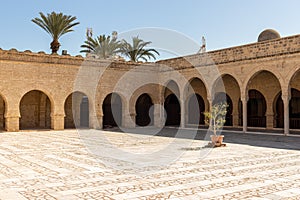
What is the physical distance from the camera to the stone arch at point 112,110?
71.9 ft

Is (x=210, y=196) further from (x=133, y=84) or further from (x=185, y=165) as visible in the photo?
(x=133, y=84)

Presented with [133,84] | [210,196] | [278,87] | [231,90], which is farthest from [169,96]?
[210,196]

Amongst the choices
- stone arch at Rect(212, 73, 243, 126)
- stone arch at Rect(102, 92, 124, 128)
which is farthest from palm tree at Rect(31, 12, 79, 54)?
stone arch at Rect(212, 73, 243, 126)

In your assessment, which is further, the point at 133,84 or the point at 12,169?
the point at 133,84

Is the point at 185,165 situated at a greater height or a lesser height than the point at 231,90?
lesser

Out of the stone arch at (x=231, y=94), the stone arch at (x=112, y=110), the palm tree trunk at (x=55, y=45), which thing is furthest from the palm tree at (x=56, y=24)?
the stone arch at (x=231, y=94)

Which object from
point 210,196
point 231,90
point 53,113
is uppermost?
point 231,90

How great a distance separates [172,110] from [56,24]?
978 cm

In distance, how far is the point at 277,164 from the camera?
7750mm

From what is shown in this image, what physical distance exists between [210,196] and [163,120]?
17.5 meters

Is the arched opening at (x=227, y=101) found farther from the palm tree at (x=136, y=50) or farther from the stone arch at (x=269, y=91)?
the palm tree at (x=136, y=50)

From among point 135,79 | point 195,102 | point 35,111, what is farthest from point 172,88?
point 35,111

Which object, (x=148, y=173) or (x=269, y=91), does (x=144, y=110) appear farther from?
(x=148, y=173)

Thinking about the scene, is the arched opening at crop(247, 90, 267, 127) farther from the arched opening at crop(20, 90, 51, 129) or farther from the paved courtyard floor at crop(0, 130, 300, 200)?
the arched opening at crop(20, 90, 51, 129)
